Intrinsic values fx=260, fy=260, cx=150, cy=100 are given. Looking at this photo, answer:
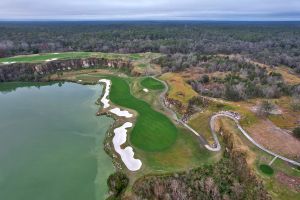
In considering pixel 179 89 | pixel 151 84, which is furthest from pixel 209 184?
pixel 151 84

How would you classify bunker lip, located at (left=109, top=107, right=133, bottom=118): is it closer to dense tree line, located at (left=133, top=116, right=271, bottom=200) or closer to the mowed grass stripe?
the mowed grass stripe

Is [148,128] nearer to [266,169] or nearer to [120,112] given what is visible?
[120,112]

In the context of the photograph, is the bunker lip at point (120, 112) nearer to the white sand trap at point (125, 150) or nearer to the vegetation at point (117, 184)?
the white sand trap at point (125, 150)

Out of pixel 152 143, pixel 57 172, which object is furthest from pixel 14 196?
pixel 152 143

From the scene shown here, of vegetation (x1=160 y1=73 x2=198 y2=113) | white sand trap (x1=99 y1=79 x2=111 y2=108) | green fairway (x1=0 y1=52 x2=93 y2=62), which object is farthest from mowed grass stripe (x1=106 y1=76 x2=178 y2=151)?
green fairway (x1=0 y1=52 x2=93 y2=62)

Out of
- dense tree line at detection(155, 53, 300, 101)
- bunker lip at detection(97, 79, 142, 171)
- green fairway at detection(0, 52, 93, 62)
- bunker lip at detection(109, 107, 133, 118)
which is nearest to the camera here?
bunker lip at detection(97, 79, 142, 171)

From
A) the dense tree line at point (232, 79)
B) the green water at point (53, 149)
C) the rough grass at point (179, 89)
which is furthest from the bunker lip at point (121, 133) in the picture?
the dense tree line at point (232, 79)

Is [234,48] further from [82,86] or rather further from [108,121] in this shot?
[108,121]
